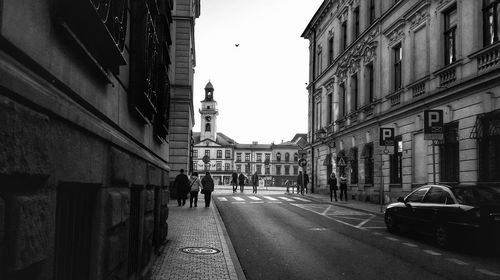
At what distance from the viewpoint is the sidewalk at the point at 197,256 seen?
25.5ft

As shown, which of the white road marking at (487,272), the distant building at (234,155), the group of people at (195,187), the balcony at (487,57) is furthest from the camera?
the distant building at (234,155)

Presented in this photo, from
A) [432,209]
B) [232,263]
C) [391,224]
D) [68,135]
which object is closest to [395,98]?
[391,224]

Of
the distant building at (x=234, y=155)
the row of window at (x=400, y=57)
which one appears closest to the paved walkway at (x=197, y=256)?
the row of window at (x=400, y=57)

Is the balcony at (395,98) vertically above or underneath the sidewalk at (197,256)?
above

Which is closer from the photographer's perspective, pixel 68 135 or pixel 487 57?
pixel 68 135

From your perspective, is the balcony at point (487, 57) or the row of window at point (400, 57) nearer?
the balcony at point (487, 57)

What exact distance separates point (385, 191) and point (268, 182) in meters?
103

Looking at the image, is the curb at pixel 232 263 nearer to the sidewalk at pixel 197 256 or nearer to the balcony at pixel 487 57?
the sidewalk at pixel 197 256

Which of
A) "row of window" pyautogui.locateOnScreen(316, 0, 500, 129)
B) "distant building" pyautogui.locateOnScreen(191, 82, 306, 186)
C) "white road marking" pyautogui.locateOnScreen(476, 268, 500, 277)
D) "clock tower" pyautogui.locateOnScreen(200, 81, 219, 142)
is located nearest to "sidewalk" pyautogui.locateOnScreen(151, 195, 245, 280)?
"white road marking" pyautogui.locateOnScreen(476, 268, 500, 277)

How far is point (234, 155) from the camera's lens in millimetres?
135250

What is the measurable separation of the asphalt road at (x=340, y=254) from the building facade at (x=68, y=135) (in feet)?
12.4

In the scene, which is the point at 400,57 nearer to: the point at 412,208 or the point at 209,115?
the point at 412,208

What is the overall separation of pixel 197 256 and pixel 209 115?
4831 inches

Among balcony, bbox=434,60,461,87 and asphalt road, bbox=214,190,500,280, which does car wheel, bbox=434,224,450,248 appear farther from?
balcony, bbox=434,60,461,87
